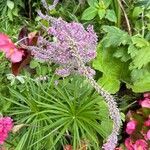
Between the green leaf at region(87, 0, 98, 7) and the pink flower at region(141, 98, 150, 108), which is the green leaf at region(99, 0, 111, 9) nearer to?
the green leaf at region(87, 0, 98, 7)

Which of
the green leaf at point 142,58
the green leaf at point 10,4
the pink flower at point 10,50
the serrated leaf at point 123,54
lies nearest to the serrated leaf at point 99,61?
the serrated leaf at point 123,54

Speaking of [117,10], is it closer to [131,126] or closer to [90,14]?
[90,14]

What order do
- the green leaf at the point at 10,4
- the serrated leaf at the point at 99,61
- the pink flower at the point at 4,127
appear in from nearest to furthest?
the pink flower at the point at 4,127, the serrated leaf at the point at 99,61, the green leaf at the point at 10,4

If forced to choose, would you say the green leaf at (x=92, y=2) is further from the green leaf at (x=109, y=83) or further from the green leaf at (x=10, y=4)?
the green leaf at (x=10, y=4)

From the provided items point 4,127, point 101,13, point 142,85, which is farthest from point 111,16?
point 4,127

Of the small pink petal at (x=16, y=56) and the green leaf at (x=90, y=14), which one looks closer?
the small pink petal at (x=16, y=56)

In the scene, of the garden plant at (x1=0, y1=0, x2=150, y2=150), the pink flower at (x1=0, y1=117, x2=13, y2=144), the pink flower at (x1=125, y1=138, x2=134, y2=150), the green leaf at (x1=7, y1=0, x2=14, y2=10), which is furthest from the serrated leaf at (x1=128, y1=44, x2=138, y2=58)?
the green leaf at (x1=7, y1=0, x2=14, y2=10)
